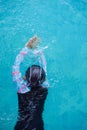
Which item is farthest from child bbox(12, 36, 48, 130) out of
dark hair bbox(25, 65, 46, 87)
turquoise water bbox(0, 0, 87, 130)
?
turquoise water bbox(0, 0, 87, 130)

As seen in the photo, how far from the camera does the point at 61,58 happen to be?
4.12m

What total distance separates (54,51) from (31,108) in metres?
1.34

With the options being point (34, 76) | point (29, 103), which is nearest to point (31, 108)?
point (29, 103)

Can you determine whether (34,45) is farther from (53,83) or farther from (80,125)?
(80,125)

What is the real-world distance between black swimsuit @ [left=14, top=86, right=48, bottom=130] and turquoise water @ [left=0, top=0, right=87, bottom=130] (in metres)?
0.99

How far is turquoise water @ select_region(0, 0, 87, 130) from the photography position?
13.2 ft

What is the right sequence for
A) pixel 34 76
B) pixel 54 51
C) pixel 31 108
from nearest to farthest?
pixel 34 76 → pixel 31 108 → pixel 54 51

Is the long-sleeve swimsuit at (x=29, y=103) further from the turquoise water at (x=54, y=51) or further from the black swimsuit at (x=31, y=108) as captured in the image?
the turquoise water at (x=54, y=51)

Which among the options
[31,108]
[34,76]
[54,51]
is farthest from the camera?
[54,51]

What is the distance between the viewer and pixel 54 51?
4098 mm

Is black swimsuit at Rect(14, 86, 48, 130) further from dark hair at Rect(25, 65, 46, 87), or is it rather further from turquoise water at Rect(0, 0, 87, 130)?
turquoise water at Rect(0, 0, 87, 130)

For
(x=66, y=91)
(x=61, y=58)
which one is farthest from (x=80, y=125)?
(x=61, y=58)

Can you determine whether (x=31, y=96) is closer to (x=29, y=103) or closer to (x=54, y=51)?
(x=29, y=103)

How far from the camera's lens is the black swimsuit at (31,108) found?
117 inches
